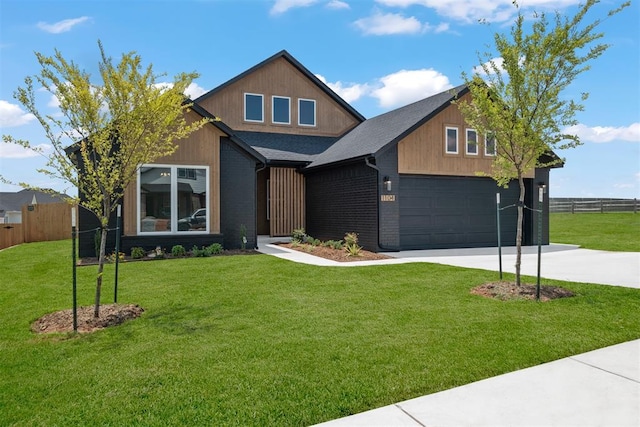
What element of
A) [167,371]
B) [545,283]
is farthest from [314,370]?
[545,283]

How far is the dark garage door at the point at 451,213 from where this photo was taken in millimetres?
14195

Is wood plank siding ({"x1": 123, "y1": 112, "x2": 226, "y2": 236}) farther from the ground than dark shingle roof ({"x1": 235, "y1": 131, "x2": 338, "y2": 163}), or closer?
closer

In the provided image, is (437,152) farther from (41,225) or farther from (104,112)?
(41,225)

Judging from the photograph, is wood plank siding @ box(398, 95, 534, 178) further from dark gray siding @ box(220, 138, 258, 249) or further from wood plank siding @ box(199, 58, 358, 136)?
wood plank siding @ box(199, 58, 358, 136)

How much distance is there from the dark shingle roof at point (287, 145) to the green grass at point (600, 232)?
10842 mm

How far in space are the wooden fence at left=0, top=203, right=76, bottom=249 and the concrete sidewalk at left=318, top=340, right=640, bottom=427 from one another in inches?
756

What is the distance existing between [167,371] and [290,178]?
1463cm

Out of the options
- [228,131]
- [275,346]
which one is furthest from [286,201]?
[275,346]

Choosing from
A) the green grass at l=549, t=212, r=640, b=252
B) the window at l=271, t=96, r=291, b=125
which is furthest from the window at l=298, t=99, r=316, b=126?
the green grass at l=549, t=212, r=640, b=252

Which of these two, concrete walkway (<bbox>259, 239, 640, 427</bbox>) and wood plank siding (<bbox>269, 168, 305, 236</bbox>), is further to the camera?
wood plank siding (<bbox>269, 168, 305, 236</bbox>)

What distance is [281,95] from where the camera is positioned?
20250 mm

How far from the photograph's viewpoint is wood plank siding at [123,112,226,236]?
1212cm

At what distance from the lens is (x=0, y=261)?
1256 cm

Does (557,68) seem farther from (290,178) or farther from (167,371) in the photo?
(290,178)
